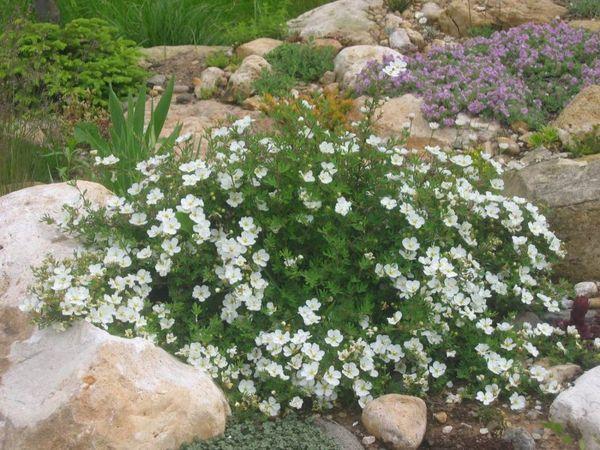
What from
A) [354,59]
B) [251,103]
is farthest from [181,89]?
[354,59]

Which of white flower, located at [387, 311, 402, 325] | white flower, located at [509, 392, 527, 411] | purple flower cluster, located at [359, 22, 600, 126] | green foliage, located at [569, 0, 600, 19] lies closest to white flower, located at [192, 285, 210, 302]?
white flower, located at [387, 311, 402, 325]

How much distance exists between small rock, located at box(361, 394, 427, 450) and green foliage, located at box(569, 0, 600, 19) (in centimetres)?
593

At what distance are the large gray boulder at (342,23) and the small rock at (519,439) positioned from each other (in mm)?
5191

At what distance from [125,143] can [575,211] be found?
99.4 inches

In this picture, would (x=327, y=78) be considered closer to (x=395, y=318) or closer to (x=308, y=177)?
(x=308, y=177)

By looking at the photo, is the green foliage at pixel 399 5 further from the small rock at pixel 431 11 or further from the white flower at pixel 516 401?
the white flower at pixel 516 401

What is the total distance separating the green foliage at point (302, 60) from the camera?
7.87 m

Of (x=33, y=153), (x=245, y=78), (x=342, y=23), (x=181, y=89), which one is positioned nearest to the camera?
(x=33, y=153)

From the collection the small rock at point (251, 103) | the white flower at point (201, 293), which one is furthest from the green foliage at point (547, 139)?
the white flower at point (201, 293)

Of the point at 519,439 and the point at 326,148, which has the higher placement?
the point at 326,148

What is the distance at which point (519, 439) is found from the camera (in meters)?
3.64

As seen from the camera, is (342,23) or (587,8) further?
(342,23)

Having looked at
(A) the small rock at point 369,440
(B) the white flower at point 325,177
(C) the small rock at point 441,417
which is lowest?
(C) the small rock at point 441,417

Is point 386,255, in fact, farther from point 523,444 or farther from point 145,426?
point 145,426
